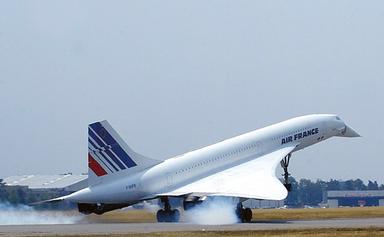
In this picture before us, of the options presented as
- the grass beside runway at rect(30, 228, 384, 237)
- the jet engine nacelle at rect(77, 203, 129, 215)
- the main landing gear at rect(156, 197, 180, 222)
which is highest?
the jet engine nacelle at rect(77, 203, 129, 215)

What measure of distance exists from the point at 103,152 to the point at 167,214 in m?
6.12

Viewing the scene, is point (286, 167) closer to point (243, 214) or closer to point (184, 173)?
point (184, 173)

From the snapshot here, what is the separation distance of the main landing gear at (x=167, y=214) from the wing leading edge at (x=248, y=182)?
Answer: 1161 mm

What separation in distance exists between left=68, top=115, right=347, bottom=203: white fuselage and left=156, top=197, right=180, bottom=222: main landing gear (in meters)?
1.25

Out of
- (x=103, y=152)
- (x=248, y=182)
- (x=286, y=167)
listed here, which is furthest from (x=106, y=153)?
(x=286, y=167)

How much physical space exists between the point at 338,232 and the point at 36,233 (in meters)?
14.4

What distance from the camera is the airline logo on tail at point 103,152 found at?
2368 inches

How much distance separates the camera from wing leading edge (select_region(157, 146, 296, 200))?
2285 inches

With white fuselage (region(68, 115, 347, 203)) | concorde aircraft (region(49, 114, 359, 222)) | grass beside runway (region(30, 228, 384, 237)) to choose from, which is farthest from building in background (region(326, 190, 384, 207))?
grass beside runway (region(30, 228, 384, 237))

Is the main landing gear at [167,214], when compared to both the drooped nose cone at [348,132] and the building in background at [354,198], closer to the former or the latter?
the drooped nose cone at [348,132]

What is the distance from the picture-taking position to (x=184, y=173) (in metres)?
63.0

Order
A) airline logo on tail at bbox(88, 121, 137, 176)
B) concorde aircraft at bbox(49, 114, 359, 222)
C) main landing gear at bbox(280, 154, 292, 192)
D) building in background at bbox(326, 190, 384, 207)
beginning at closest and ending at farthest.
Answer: concorde aircraft at bbox(49, 114, 359, 222)
airline logo on tail at bbox(88, 121, 137, 176)
main landing gear at bbox(280, 154, 292, 192)
building in background at bbox(326, 190, 384, 207)

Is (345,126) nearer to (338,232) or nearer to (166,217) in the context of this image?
(166,217)

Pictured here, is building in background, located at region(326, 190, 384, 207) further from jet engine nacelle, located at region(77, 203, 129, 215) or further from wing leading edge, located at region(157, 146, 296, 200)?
jet engine nacelle, located at region(77, 203, 129, 215)
